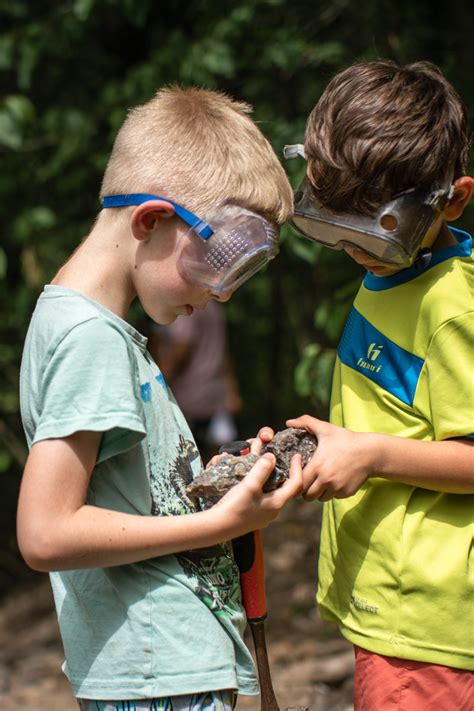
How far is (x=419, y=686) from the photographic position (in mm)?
2092

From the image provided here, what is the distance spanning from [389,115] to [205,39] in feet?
7.94

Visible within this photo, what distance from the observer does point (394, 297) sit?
85.0 inches

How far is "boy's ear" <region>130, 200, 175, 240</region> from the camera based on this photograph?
1.86 meters

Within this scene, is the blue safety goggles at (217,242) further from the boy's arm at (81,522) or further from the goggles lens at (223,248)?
the boy's arm at (81,522)

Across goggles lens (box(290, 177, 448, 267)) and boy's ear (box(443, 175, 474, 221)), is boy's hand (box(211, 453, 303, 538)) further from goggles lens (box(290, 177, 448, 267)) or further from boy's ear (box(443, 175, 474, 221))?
boy's ear (box(443, 175, 474, 221))

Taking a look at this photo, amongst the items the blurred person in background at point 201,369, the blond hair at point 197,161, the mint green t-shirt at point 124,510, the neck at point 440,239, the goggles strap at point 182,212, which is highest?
the blond hair at point 197,161

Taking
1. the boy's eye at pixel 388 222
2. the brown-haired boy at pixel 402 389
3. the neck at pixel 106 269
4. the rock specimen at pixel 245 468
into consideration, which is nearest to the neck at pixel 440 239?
the brown-haired boy at pixel 402 389

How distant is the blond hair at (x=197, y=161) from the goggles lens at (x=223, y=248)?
3 cm

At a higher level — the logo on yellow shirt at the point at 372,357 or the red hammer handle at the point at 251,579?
the logo on yellow shirt at the point at 372,357

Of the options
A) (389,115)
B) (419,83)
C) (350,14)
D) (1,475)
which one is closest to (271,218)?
(389,115)

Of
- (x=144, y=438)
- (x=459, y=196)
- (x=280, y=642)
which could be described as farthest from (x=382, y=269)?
(x=280, y=642)

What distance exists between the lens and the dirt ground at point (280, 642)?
4.39 meters

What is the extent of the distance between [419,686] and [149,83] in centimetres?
314

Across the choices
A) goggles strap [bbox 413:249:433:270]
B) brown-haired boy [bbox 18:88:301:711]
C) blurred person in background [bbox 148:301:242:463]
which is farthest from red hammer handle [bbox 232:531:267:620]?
blurred person in background [bbox 148:301:242:463]
